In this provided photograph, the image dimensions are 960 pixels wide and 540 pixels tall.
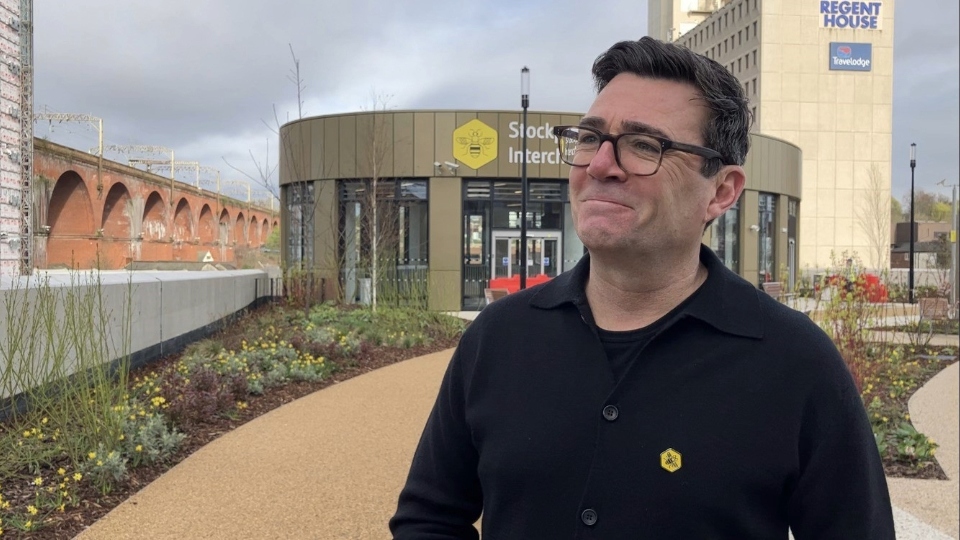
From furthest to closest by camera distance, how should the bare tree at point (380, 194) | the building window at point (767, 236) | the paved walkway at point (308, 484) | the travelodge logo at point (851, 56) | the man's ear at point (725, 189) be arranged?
the travelodge logo at point (851, 56), the building window at point (767, 236), the bare tree at point (380, 194), the paved walkway at point (308, 484), the man's ear at point (725, 189)

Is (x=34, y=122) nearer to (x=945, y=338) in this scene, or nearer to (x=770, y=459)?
(x=770, y=459)

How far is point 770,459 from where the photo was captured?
5.03ft

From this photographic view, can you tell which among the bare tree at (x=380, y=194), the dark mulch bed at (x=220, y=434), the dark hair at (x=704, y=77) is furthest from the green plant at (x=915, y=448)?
the bare tree at (x=380, y=194)

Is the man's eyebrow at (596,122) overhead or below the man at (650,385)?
overhead

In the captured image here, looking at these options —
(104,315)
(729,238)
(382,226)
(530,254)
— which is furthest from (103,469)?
(729,238)

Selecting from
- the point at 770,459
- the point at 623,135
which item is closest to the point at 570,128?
the point at 623,135

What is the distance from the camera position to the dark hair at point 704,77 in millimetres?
1724

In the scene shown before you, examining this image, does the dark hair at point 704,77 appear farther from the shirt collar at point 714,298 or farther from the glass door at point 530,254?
the glass door at point 530,254

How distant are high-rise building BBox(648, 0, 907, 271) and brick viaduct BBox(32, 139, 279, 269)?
4047 centimetres

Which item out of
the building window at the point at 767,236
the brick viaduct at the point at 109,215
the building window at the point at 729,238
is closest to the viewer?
the brick viaduct at the point at 109,215

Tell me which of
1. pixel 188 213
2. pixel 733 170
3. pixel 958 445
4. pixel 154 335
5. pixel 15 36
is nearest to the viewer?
pixel 733 170

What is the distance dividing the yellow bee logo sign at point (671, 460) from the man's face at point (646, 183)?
1.46ft

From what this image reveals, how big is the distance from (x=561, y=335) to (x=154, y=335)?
9.37 metres

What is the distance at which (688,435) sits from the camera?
1.56 meters
